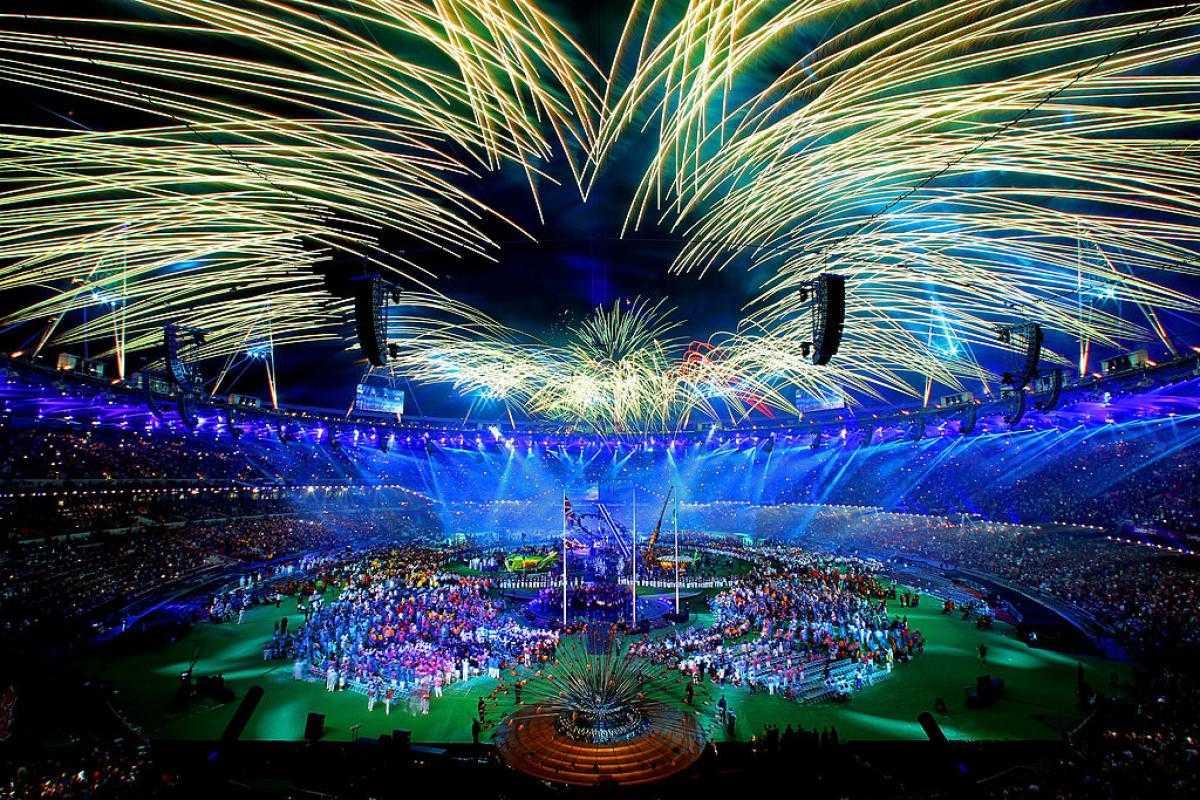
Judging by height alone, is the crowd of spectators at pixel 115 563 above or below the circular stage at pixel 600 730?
below

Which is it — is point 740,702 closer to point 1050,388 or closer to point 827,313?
point 827,313

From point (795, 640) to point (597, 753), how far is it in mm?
12596

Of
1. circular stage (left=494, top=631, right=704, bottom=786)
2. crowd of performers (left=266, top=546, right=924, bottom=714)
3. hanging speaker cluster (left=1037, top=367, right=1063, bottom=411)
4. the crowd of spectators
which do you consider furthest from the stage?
hanging speaker cluster (left=1037, top=367, right=1063, bottom=411)

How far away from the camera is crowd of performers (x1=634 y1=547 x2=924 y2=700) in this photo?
52.6ft

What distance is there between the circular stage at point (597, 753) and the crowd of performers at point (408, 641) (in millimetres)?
6446

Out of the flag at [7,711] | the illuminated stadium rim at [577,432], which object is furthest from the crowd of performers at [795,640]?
the flag at [7,711]

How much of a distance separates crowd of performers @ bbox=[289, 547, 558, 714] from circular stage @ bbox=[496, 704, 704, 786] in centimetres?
645

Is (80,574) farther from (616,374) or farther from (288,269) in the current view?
(616,374)

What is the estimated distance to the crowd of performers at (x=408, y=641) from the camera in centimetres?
1579

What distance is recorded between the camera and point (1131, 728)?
10805 mm

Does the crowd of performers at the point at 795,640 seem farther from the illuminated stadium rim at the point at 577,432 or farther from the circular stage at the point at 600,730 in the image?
the illuminated stadium rim at the point at 577,432

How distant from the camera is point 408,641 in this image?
1848 centimetres

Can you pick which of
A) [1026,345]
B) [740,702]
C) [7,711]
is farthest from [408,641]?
[1026,345]

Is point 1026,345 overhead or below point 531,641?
overhead
